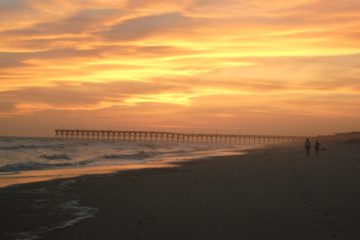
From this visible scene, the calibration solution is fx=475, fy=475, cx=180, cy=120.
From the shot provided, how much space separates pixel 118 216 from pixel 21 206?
114 inches

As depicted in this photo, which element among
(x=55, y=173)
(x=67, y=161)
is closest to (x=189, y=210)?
(x=55, y=173)

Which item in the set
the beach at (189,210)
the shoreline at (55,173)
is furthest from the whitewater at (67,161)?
the beach at (189,210)

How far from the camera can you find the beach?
745cm

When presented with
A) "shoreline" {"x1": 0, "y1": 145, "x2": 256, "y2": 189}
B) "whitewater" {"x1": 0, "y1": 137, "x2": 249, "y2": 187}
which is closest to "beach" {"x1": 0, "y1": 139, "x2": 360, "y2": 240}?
"shoreline" {"x1": 0, "y1": 145, "x2": 256, "y2": 189}

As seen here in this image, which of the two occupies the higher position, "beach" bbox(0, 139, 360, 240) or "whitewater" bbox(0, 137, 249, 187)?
"beach" bbox(0, 139, 360, 240)

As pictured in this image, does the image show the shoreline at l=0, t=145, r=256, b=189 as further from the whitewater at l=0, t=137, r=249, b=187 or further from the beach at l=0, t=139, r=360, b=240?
the beach at l=0, t=139, r=360, b=240

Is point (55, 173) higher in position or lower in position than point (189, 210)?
lower

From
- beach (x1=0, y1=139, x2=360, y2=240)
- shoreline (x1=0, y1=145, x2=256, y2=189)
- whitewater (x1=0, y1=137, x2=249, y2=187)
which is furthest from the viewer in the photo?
whitewater (x1=0, y1=137, x2=249, y2=187)

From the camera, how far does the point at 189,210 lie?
9.57 meters

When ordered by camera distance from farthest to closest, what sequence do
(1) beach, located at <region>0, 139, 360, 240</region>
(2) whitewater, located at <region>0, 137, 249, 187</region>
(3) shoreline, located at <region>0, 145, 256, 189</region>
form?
(2) whitewater, located at <region>0, 137, 249, 187</region>
(3) shoreline, located at <region>0, 145, 256, 189</region>
(1) beach, located at <region>0, 139, 360, 240</region>

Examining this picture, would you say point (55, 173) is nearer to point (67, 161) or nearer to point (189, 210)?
point (67, 161)

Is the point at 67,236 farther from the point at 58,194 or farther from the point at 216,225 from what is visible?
the point at 58,194

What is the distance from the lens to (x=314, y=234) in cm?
702

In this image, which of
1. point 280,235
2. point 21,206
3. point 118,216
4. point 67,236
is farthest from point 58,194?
point 280,235
